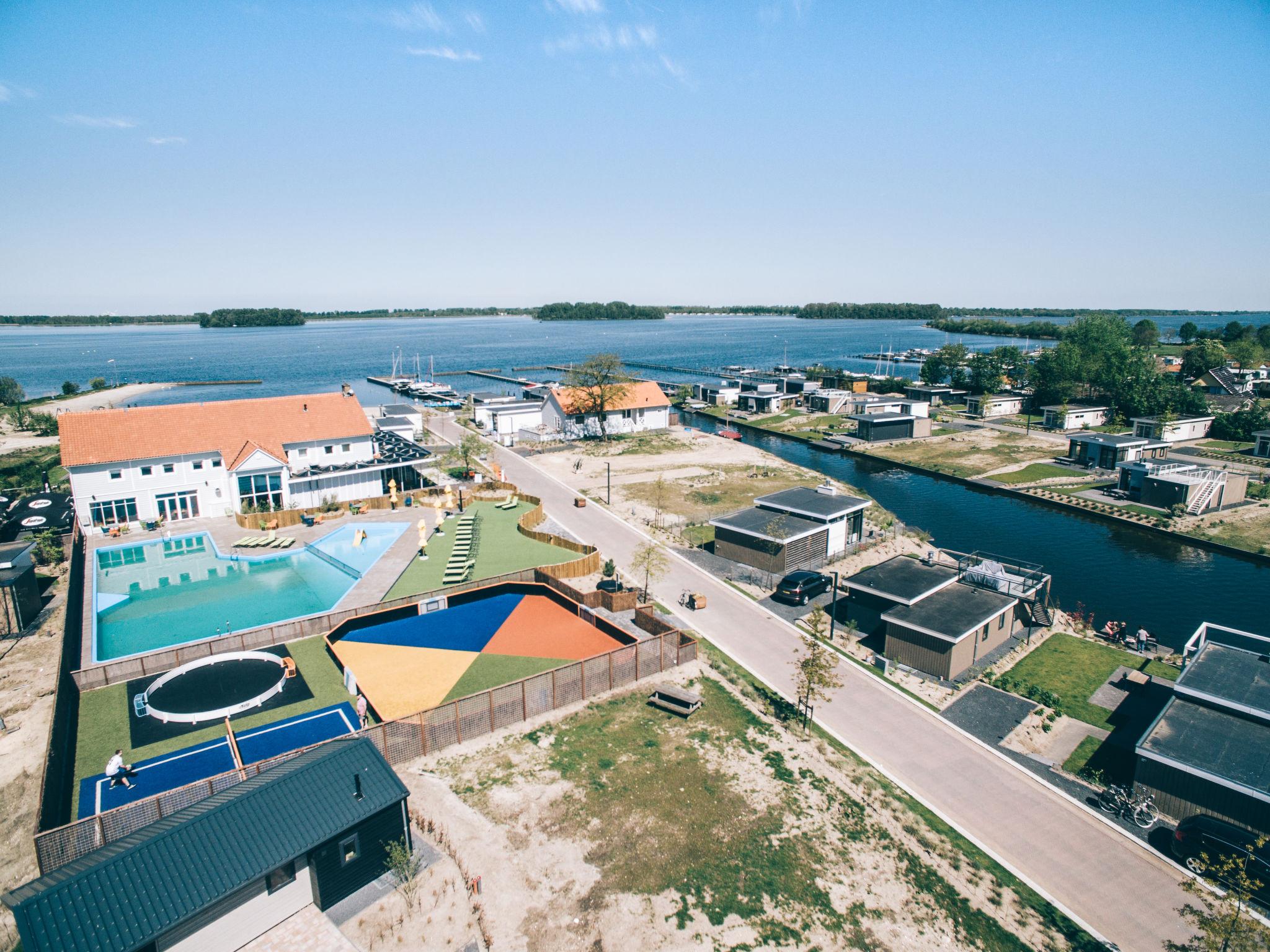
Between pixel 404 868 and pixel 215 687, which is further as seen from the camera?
pixel 215 687

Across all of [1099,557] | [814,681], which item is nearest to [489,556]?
[814,681]

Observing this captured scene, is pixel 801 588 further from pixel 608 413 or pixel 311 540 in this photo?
pixel 608 413

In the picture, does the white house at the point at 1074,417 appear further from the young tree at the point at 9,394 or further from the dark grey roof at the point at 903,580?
the young tree at the point at 9,394

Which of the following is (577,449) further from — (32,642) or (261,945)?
(261,945)

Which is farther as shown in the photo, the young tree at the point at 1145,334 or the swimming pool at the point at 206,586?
the young tree at the point at 1145,334

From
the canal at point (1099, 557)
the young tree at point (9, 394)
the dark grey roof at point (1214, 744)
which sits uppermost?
the young tree at point (9, 394)

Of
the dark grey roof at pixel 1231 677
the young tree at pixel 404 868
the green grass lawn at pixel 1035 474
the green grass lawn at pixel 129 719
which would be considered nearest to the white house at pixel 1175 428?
the green grass lawn at pixel 1035 474

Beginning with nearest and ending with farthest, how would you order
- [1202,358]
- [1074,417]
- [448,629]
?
[448,629] < [1074,417] < [1202,358]
